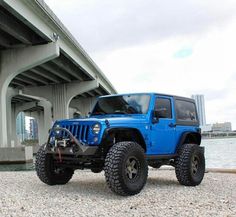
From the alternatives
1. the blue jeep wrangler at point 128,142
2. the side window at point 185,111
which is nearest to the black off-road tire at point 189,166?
the blue jeep wrangler at point 128,142

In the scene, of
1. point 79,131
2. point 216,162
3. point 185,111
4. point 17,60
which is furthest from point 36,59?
point 79,131

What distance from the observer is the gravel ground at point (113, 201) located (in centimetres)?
624

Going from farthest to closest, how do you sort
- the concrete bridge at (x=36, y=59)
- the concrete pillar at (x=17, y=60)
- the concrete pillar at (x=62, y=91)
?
1. the concrete pillar at (x=62, y=91)
2. the concrete pillar at (x=17, y=60)
3. the concrete bridge at (x=36, y=59)

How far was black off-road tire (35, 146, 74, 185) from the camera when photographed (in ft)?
28.9

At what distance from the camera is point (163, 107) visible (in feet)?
30.2

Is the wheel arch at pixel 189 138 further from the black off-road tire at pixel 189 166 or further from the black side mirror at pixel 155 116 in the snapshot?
the black side mirror at pixel 155 116

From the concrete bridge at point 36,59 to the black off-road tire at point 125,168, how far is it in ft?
49.1

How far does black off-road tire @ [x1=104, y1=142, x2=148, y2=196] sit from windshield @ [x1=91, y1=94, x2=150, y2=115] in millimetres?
1157

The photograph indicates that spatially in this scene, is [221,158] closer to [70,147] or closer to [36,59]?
[36,59]

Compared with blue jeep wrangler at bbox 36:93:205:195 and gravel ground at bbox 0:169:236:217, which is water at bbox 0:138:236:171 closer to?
blue jeep wrangler at bbox 36:93:205:195

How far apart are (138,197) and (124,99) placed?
2.46m

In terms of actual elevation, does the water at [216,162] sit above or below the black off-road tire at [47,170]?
below

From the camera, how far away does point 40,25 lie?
25016 millimetres

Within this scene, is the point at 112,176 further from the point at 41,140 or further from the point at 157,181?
the point at 41,140
